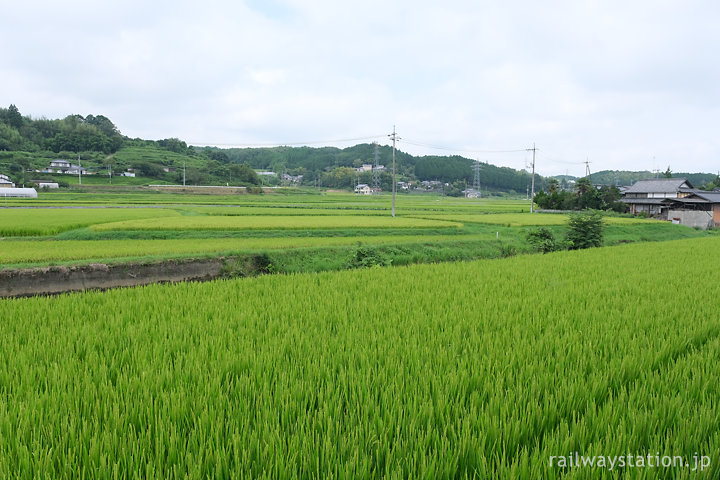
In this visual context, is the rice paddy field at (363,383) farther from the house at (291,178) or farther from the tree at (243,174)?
the house at (291,178)

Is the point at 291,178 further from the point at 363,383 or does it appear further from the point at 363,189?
the point at 363,383

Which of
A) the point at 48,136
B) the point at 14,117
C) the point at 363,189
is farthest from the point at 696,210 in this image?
the point at 14,117

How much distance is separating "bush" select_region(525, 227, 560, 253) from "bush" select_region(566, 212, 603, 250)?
75 cm

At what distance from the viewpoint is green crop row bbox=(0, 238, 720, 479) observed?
1.81m

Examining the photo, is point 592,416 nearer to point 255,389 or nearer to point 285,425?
Result: point 285,425

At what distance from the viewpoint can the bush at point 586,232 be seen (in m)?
17.6

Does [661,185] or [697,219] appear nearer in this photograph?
[697,219]

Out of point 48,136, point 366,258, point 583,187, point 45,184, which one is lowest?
point 366,258

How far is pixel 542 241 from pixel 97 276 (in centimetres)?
1673

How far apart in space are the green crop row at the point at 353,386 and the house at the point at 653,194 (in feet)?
144

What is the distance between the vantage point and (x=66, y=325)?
14.0ft

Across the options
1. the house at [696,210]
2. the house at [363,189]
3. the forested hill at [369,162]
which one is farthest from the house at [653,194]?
the forested hill at [369,162]

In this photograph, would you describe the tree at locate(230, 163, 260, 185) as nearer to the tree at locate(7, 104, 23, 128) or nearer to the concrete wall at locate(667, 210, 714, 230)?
the tree at locate(7, 104, 23, 128)

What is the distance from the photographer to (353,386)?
2.54m
